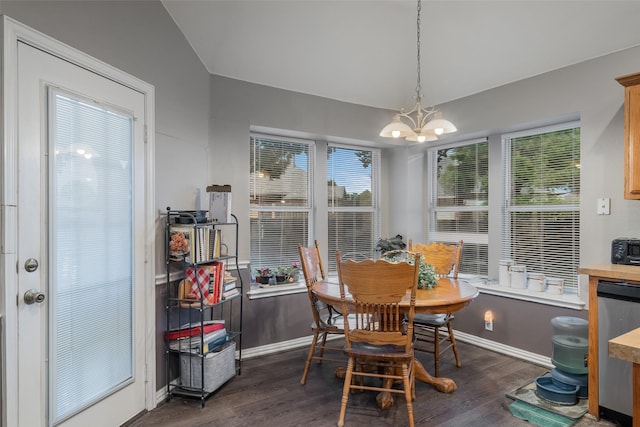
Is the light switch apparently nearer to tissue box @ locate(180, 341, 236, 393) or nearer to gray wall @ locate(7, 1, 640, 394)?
gray wall @ locate(7, 1, 640, 394)

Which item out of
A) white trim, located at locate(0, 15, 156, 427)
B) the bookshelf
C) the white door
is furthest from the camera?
the bookshelf

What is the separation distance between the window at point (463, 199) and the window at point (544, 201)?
24 centimetres

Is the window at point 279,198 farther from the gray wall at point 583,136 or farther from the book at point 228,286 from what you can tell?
the gray wall at point 583,136

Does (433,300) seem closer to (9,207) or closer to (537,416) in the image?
(537,416)

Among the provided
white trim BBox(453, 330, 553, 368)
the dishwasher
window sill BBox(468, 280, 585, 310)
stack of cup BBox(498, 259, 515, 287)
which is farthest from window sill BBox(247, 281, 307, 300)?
the dishwasher

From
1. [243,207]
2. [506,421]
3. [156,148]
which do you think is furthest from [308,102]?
[506,421]

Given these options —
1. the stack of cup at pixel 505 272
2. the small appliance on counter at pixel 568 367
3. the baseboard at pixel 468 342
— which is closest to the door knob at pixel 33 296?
the baseboard at pixel 468 342

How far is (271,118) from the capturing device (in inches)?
137

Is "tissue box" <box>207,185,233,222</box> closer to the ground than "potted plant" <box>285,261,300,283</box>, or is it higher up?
higher up

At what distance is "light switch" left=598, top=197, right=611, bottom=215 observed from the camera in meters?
2.74

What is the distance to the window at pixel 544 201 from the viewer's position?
10.6 ft

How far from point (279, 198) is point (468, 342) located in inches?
94.5

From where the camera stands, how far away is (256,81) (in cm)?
336

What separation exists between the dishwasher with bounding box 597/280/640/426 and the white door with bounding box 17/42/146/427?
295 cm
